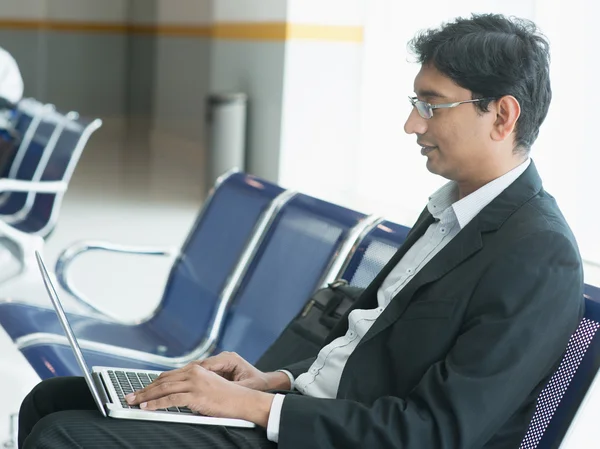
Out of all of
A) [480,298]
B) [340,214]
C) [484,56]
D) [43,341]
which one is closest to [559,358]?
[480,298]

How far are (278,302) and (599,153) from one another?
290cm

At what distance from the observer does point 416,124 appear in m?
1.68

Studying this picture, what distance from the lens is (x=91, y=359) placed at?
2.61m

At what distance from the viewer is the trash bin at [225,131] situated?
766 cm

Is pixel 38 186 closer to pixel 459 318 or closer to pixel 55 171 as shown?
pixel 55 171

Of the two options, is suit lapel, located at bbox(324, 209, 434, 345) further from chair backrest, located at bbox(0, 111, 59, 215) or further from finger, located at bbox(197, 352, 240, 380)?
chair backrest, located at bbox(0, 111, 59, 215)

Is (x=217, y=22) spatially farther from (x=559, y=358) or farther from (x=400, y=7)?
(x=559, y=358)

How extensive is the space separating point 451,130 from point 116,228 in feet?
17.6

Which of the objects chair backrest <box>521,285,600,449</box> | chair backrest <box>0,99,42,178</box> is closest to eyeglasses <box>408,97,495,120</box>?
chair backrest <box>521,285,600,449</box>

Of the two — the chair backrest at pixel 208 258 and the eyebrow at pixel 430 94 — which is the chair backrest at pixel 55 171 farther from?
the eyebrow at pixel 430 94

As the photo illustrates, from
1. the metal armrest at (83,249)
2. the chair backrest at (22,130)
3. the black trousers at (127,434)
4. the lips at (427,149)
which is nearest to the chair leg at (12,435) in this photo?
the metal armrest at (83,249)

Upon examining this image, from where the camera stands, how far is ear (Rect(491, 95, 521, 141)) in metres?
1.61

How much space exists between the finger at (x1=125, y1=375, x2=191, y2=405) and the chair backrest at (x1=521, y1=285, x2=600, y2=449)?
610mm

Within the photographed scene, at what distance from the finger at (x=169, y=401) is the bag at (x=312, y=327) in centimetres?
57
